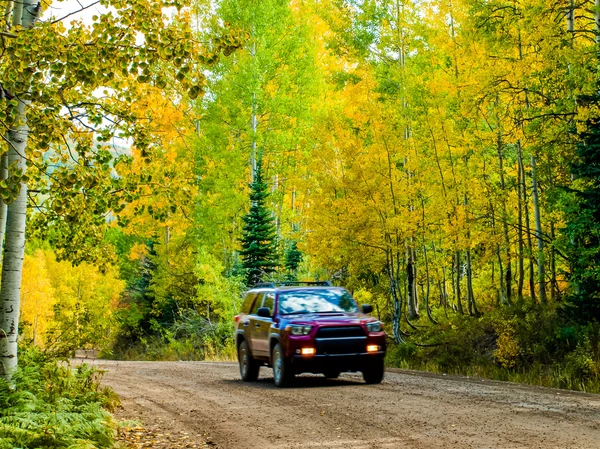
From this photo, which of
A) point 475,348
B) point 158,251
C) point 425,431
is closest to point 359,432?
point 425,431

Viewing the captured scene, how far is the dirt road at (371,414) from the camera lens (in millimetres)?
8781

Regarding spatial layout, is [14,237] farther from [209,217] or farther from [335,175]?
[209,217]

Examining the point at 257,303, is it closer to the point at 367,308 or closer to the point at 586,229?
the point at 367,308

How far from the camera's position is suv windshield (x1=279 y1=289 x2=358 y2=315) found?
632 inches

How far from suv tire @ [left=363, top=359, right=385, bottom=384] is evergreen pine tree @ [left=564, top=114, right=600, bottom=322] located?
4469mm

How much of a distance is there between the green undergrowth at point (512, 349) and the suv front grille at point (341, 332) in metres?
4.16

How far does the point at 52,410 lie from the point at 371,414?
4.23m

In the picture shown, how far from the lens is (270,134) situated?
39438mm

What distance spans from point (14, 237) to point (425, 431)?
5665 mm

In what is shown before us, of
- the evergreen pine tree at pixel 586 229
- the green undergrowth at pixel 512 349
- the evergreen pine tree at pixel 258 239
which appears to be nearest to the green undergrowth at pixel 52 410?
the green undergrowth at pixel 512 349

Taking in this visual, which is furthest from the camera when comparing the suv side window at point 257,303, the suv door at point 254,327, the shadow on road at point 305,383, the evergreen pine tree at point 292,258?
the evergreen pine tree at point 292,258

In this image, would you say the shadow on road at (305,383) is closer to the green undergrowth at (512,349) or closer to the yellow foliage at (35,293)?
the green undergrowth at (512,349)

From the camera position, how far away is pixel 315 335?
584 inches

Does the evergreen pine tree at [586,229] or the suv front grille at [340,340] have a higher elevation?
the evergreen pine tree at [586,229]
